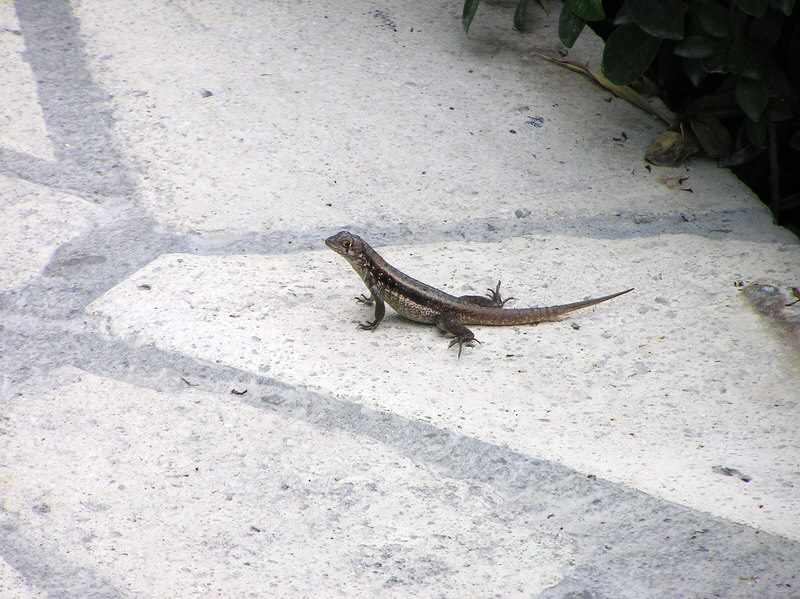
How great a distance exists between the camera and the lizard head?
8.75 ft

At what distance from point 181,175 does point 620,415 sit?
1657 millimetres

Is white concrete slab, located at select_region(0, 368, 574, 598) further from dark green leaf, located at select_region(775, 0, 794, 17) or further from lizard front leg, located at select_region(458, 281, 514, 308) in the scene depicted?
dark green leaf, located at select_region(775, 0, 794, 17)

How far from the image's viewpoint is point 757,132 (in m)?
3.09

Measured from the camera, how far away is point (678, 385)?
2.20 meters

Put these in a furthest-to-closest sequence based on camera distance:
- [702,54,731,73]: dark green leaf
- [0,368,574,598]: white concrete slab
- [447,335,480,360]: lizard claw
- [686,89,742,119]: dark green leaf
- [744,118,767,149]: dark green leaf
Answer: [686,89,742,119]: dark green leaf → [744,118,767,149]: dark green leaf → [702,54,731,73]: dark green leaf → [447,335,480,360]: lizard claw → [0,368,574,598]: white concrete slab

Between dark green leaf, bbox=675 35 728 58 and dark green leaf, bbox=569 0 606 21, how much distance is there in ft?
1.06

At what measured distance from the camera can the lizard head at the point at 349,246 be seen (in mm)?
2666

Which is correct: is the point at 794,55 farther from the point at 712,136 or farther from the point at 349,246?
the point at 349,246

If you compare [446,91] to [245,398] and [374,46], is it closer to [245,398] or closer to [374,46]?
[374,46]

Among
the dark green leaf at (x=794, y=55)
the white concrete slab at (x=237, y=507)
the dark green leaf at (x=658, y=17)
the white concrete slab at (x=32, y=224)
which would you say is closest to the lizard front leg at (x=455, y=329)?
the white concrete slab at (x=237, y=507)

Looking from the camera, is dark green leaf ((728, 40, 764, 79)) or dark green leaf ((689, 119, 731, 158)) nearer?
dark green leaf ((728, 40, 764, 79))

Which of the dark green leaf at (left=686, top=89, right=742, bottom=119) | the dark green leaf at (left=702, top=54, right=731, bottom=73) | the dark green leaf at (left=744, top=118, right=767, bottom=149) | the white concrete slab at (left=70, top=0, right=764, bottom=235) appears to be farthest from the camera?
the dark green leaf at (left=686, top=89, right=742, bottom=119)

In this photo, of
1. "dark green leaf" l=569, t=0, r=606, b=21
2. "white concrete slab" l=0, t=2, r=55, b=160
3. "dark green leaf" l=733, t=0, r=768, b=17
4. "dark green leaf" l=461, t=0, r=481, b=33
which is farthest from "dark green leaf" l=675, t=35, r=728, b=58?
"white concrete slab" l=0, t=2, r=55, b=160

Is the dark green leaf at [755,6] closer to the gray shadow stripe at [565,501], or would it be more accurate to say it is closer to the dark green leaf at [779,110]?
the dark green leaf at [779,110]
